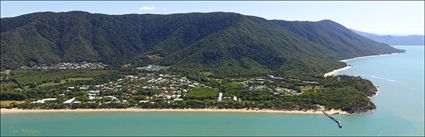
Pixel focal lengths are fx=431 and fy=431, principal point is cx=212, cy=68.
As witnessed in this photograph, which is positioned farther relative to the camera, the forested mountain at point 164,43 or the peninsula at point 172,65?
the forested mountain at point 164,43

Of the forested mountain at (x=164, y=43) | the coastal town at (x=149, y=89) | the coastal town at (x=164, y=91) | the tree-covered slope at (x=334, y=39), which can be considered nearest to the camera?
the coastal town at (x=164, y=91)

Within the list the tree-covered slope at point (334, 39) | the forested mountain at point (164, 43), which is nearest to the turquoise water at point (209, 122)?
the forested mountain at point (164, 43)

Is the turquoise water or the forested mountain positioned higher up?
the forested mountain

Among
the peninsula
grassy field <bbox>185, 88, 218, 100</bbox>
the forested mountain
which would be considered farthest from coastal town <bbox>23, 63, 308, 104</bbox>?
the forested mountain

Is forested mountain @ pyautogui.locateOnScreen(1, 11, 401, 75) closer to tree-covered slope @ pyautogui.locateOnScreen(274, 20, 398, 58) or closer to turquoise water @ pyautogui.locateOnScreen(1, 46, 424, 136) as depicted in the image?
tree-covered slope @ pyautogui.locateOnScreen(274, 20, 398, 58)

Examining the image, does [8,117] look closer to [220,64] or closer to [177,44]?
[220,64]

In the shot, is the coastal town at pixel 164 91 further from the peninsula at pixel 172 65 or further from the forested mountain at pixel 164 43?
the forested mountain at pixel 164 43

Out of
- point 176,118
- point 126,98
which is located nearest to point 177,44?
point 126,98

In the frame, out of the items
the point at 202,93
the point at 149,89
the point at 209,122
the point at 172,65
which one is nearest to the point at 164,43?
the point at 172,65
